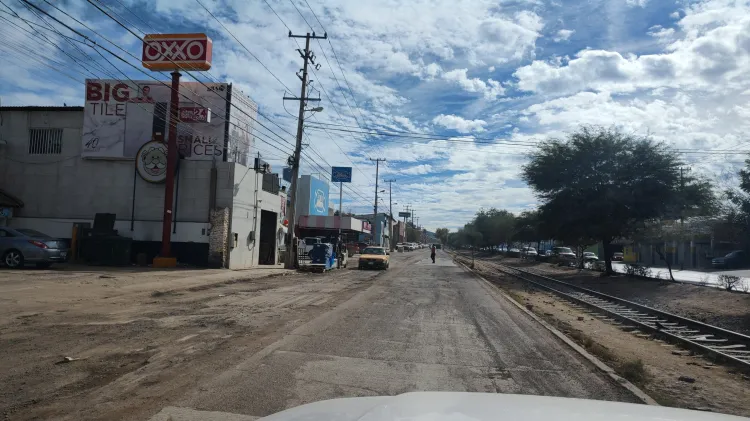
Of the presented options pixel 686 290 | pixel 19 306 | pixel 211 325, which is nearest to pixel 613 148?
pixel 686 290

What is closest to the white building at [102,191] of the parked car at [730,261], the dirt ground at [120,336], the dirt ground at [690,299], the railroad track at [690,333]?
the dirt ground at [120,336]

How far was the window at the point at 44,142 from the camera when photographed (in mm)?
26422

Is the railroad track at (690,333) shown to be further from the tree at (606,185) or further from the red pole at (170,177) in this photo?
the red pole at (170,177)

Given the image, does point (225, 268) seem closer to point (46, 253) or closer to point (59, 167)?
point (46, 253)

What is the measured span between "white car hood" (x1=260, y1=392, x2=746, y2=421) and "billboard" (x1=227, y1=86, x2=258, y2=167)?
24886 millimetres

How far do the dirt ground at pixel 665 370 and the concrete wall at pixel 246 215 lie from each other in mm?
17484

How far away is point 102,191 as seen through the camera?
26.0 metres

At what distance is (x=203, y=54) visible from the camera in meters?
25.0

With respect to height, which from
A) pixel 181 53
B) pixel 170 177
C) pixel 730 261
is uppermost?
pixel 181 53

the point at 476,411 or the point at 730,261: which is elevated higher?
the point at 730,261

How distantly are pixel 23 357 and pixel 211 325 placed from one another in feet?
11.4

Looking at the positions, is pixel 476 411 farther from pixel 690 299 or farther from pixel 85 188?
pixel 85 188

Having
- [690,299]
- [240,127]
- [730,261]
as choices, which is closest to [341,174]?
[240,127]

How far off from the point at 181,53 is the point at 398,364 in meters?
22.9
